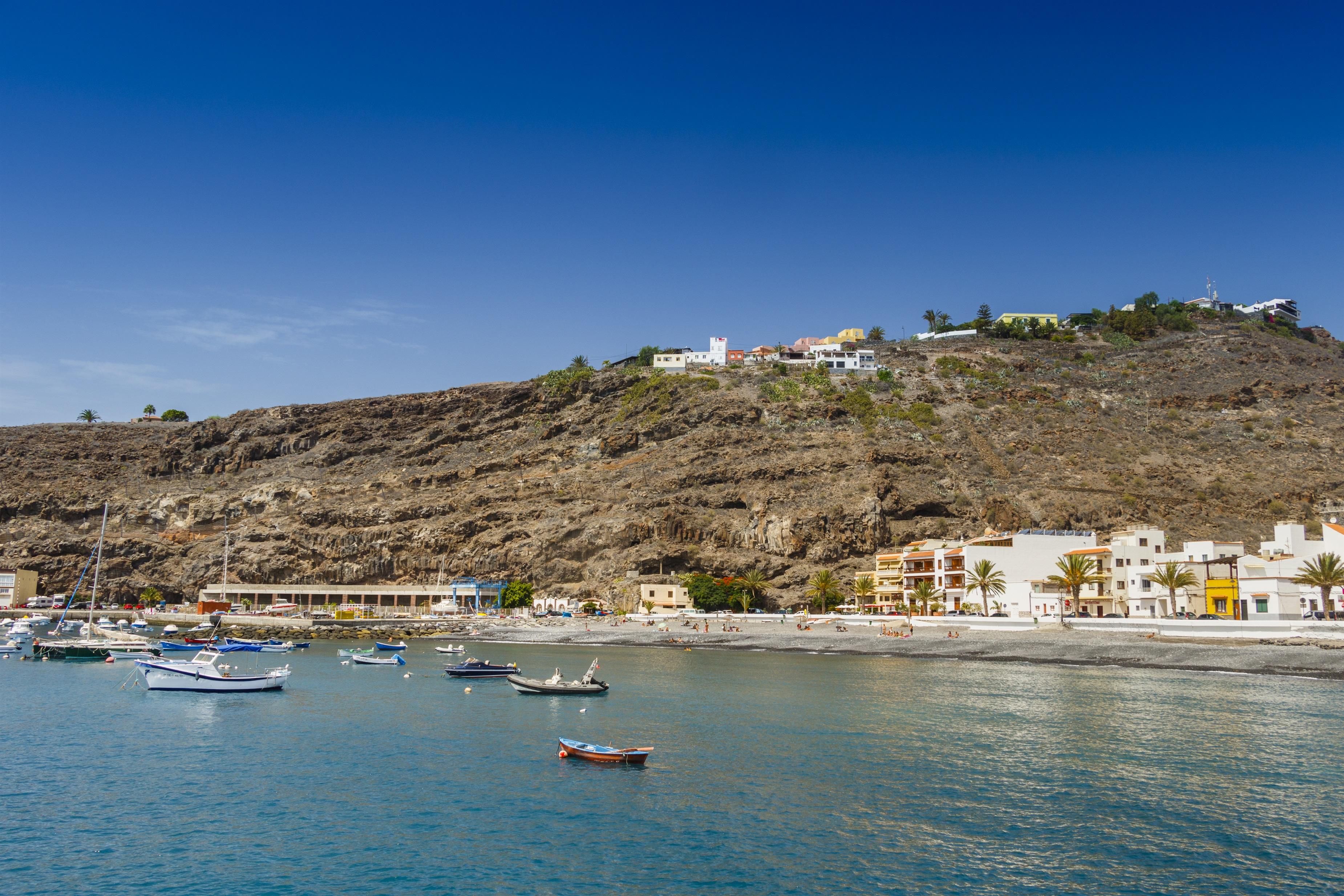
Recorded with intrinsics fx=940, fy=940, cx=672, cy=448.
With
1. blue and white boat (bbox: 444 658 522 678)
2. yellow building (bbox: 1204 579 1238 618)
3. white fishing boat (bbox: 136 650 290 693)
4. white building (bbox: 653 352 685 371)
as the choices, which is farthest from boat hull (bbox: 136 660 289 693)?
white building (bbox: 653 352 685 371)

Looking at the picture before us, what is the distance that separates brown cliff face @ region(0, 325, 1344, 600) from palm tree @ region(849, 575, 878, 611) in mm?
4443

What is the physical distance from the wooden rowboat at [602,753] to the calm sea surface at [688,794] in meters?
0.61


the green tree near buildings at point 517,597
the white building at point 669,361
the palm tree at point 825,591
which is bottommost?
the green tree near buildings at point 517,597

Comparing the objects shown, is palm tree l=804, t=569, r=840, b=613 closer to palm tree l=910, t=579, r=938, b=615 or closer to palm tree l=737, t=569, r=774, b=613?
palm tree l=737, t=569, r=774, b=613

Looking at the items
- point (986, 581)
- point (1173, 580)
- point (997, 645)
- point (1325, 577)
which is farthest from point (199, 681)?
point (1325, 577)

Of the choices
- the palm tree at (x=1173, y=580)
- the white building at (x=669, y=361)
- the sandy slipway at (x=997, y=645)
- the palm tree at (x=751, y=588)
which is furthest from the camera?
the white building at (x=669, y=361)

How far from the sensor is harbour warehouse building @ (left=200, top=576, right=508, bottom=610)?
Result: 125750 millimetres

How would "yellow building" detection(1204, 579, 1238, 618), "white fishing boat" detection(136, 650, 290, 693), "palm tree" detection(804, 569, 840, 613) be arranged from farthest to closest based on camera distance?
"palm tree" detection(804, 569, 840, 613)
"yellow building" detection(1204, 579, 1238, 618)
"white fishing boat" detection(136, 650, 290, 693)

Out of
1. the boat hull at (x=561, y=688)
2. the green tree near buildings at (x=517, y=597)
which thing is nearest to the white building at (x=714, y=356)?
the green tree near buildings at (x=517, y=597)

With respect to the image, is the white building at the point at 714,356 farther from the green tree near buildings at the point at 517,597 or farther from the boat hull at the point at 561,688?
the boat hull at the point at 561,688

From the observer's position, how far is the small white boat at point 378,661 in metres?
73.2

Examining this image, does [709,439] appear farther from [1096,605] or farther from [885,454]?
[1096,605]

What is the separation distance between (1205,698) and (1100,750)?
1644cm

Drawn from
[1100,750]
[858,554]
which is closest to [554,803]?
[1100,750]
